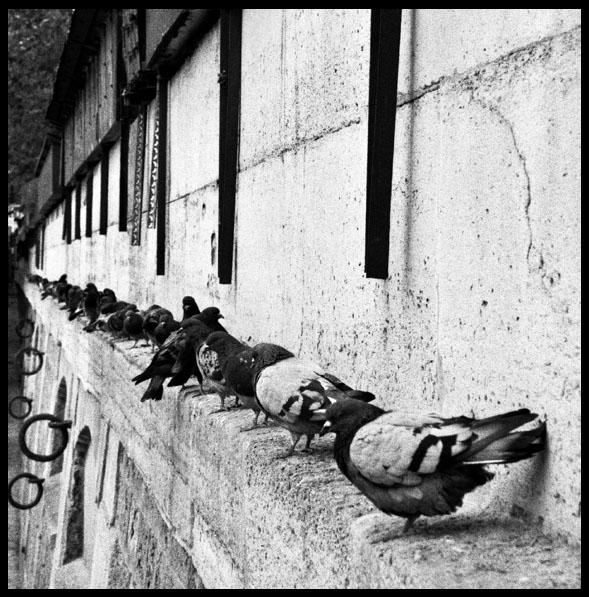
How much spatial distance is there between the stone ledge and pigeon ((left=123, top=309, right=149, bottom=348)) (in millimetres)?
2051

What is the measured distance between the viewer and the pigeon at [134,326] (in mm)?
7875

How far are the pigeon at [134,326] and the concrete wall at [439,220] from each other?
2.42m

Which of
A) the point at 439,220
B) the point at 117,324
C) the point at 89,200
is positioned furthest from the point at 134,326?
the point at 89,200

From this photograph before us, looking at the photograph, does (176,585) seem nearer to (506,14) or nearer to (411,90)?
(411,90)

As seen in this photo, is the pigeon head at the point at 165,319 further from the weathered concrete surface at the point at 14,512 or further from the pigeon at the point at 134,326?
the weathered concrete surface at the point at 14,512

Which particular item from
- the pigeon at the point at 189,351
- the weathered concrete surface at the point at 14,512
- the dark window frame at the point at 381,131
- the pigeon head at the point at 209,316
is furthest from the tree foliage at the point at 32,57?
the dark window frame at the point at 381,131

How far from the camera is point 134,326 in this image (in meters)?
7.90

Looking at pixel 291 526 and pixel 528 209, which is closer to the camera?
pixel 528 209

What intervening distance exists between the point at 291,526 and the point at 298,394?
515 mm

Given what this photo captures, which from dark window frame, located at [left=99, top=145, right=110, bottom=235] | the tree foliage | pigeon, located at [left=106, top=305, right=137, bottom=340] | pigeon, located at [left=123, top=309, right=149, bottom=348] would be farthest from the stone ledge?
the tree foliage

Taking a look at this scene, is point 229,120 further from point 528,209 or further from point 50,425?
point 50,425

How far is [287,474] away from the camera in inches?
129

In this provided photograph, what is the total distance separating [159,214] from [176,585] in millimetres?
4612

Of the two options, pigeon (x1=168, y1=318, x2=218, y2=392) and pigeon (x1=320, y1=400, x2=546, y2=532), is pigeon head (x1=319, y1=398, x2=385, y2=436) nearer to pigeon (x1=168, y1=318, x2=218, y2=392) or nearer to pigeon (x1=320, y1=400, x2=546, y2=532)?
pigeon (x1=320, y1=400, x2=546, y2=532)
